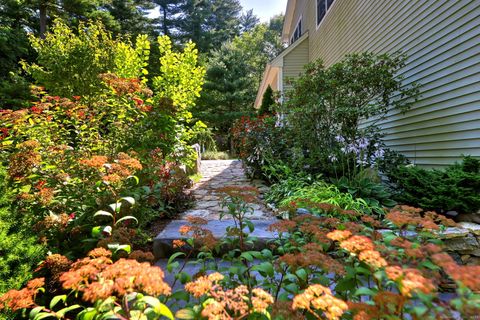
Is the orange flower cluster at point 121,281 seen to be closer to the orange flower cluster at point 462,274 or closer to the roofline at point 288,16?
the orange flower cluster at point 462,274

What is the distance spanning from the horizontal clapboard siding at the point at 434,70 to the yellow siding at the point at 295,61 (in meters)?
4.36

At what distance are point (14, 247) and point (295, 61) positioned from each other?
33.7 feet

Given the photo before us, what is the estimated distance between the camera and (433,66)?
3768mm

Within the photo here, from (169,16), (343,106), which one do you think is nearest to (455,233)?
(343,106)

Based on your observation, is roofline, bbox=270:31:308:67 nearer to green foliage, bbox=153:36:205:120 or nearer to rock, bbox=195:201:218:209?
green foliage, bbox=153:36:205:120

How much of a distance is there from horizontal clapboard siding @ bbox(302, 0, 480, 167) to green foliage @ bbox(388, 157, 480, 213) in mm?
482

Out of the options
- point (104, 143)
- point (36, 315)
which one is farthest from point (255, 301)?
point (104, 143)

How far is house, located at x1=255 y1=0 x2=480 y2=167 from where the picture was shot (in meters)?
3.16

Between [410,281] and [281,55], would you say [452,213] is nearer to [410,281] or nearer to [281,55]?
[410,281]

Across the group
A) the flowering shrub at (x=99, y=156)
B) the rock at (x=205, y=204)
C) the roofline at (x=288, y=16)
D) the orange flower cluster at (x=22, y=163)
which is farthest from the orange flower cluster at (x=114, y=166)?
the roofline at (x=288, y=16)

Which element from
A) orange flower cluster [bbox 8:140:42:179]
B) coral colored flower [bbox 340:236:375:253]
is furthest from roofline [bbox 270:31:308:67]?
coral colored flower [bbox 340:236:375:253]

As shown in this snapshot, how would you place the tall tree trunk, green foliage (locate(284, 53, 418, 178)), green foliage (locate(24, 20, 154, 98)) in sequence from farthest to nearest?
the tall tree trunk, green foliage (locate(24, 20, 154, 98)), green foliage (locate(284, 53, 418, 178))

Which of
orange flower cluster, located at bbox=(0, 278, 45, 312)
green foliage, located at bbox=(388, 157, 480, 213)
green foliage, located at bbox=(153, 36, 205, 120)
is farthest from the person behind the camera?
green foliage, located at bbox=(153, 36, 205, 120)

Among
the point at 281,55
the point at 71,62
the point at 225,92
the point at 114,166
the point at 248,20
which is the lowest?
the point at 114,166
